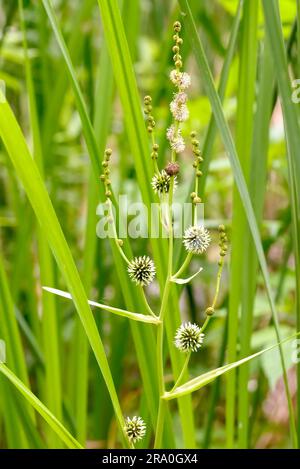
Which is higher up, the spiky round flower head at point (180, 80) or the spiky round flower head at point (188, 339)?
the spiky round flower head at point (180, 80)

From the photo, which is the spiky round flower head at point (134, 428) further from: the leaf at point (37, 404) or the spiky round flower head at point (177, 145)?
the spiky round flower head at point (177, 145)

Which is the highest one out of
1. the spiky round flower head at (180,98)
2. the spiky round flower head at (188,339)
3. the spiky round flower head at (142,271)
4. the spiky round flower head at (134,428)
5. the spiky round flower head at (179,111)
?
the spiky round flower head at (180,98)

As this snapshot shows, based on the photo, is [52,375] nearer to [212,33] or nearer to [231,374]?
[231,374]

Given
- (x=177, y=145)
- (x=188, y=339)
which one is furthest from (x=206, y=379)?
(x=177, y=145)

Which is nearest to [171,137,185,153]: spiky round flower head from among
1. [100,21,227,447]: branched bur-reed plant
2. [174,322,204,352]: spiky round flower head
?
[100,21,227,447]: branched bur-reed plant

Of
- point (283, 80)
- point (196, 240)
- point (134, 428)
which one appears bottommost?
point (134, 428)

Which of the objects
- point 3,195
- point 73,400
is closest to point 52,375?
point 73,400

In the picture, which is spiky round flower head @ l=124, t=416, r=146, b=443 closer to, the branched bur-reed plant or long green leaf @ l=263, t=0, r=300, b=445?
the branched bur-reed plant

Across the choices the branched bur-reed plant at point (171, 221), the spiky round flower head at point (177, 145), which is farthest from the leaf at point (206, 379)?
the spiky round flower head at point (177, 145)

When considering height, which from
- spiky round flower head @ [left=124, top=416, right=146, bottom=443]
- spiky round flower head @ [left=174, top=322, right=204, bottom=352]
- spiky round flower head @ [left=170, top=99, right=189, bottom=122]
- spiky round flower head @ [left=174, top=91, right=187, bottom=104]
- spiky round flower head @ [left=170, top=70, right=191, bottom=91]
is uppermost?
spiky round flower head @ [left=170, top=70, right=191, bottom=91]

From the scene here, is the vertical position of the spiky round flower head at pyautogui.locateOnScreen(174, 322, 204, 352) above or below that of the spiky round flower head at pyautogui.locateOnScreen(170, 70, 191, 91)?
below

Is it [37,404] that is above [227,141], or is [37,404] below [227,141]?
below

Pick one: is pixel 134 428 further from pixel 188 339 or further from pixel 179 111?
pixel 179 111
